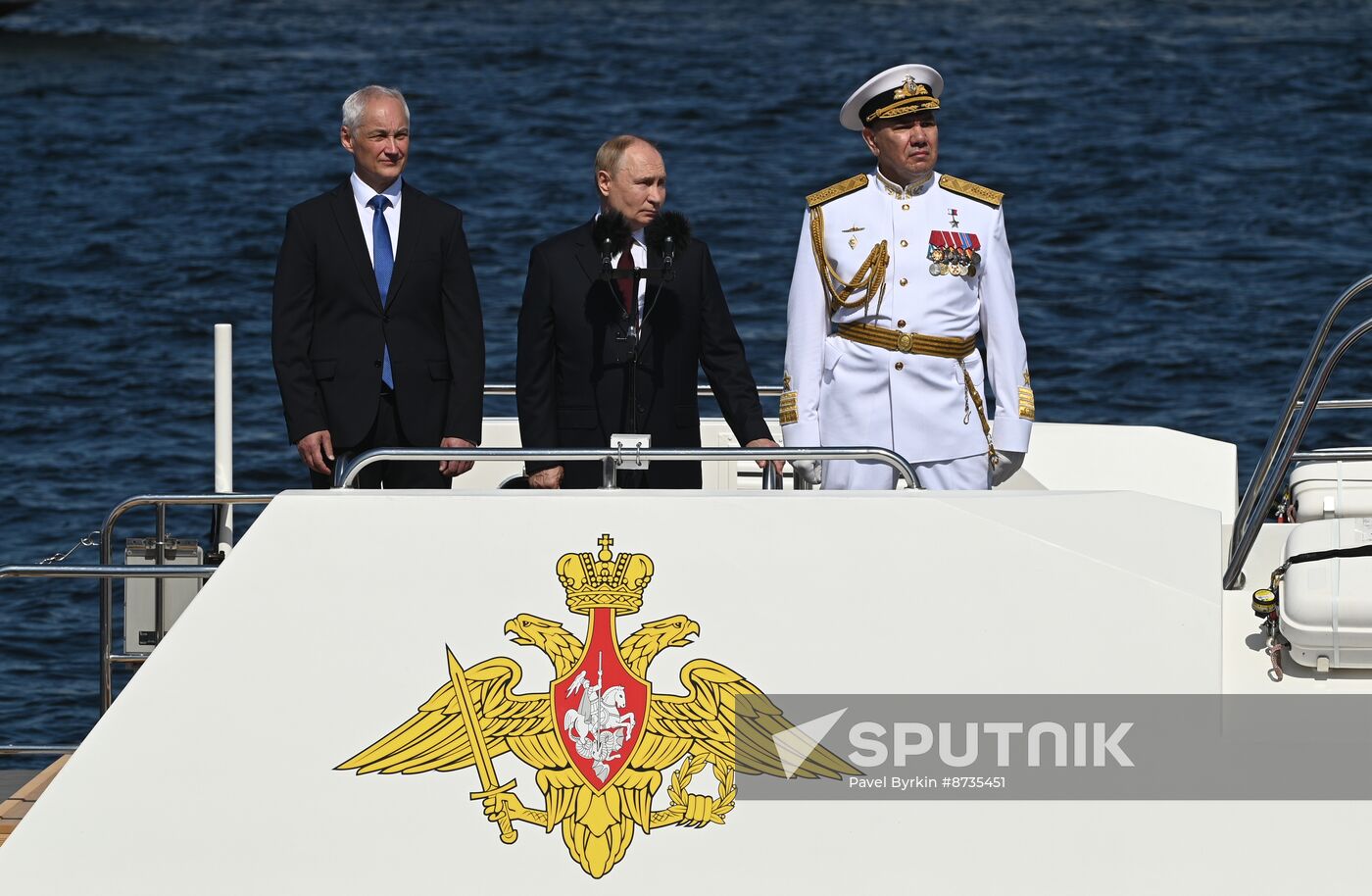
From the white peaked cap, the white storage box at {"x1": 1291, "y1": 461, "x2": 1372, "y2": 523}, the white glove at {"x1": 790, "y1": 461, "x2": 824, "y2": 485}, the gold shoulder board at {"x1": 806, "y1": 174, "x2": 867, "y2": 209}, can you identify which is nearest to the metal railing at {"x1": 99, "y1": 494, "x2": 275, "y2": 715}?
the white glove at {"x1": 790, "y1": 461, "x2": 824, "y2": 485}

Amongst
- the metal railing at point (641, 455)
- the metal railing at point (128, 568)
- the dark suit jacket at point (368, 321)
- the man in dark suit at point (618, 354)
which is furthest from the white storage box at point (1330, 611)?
the metal railing at point (128, 568)

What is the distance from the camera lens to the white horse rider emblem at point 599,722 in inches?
179

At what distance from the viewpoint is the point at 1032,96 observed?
30031 mm

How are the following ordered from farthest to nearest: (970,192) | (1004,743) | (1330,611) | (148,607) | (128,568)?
(148,607), (970,192), (128,568), (1330,611), (1004,743)

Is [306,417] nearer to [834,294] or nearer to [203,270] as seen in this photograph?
[834,294]

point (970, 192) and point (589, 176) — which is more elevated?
point (589, 176)

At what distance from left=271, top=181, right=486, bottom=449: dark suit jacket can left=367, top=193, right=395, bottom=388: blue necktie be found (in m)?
0.02

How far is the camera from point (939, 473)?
5.48 metres

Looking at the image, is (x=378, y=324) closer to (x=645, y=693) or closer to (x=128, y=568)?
(x=128, y=568)

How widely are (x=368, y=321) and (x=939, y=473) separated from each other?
1.49 metres

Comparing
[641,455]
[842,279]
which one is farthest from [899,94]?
[641,455]

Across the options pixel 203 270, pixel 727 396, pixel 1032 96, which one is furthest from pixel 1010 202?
pixel 727 396

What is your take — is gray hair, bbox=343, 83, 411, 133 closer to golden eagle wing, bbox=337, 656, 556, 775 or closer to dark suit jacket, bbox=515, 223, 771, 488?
dark suit jacket, bbox=515, 223, 771, 488

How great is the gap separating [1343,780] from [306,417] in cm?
261
